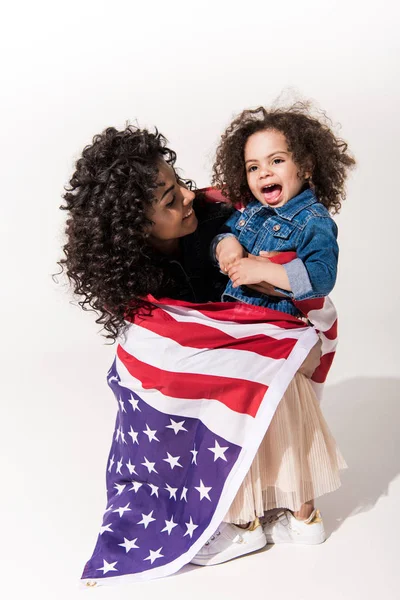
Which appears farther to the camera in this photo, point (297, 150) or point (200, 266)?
point (200, 266)

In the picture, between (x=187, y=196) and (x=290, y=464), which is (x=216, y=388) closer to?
(x=290, y=464)

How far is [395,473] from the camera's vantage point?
295cm

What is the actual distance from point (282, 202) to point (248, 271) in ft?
0.92

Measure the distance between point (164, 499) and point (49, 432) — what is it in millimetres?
1054

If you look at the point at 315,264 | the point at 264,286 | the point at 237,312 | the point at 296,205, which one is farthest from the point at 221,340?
the point at 296,205

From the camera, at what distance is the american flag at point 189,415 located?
7.91 feet

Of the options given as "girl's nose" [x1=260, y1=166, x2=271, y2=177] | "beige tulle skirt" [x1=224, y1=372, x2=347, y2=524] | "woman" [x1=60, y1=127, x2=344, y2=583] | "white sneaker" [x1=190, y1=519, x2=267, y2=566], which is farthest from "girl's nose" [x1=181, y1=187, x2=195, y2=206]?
"white sneaker" [x1=190, y1=519, x2=267, y2=566]

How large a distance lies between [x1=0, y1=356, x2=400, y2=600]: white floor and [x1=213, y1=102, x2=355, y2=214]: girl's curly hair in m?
1.02

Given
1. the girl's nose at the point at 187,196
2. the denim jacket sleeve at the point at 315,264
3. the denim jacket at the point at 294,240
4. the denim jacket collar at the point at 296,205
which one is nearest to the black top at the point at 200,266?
the denim jacket at the point at 294,240

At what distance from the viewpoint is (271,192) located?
2578 mm

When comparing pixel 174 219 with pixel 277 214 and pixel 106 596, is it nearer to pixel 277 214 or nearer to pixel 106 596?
pixel 277 214

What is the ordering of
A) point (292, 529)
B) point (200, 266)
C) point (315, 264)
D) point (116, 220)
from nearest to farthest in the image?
point (315, 264) < point (116, 220) < point (292, 529) < point (200, 266)

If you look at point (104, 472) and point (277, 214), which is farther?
point (104, 472)

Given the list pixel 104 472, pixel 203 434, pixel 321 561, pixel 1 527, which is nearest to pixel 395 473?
pixel 321 561
